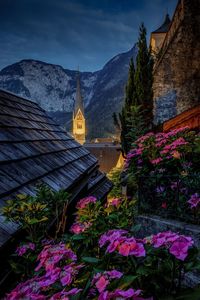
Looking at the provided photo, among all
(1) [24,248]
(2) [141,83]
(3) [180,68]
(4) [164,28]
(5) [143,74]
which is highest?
(4) [164,28]

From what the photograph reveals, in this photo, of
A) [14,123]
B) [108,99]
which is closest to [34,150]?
[14,123]

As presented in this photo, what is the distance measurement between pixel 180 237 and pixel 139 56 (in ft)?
48.3

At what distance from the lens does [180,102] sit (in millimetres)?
16750

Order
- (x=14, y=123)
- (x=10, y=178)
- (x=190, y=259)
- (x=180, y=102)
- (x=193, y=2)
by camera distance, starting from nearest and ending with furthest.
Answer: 1. (x=190, y=259)
2. (x=10, y=178)
3. (x=14, y=123)
4. (x=193, y=2)
5. (x=180, y=102)

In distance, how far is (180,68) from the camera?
54.8 feet

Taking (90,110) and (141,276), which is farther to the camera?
(90,110)

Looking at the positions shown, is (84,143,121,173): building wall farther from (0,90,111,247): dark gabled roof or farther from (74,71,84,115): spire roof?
(0,90,111,247): dark gabled roof

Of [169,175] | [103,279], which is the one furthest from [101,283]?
[169,175]

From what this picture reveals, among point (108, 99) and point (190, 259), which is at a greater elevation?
point (108, 99)

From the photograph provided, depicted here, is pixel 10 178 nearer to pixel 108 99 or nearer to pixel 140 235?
pixel 140 235

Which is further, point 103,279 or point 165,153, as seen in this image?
point 165,153

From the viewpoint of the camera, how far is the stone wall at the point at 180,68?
15.6 meters

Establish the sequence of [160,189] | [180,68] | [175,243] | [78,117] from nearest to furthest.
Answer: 1. [175,243]
2. [160,189]
3. [180,68]
4. [78,117]

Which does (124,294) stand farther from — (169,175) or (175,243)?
(169,175)
